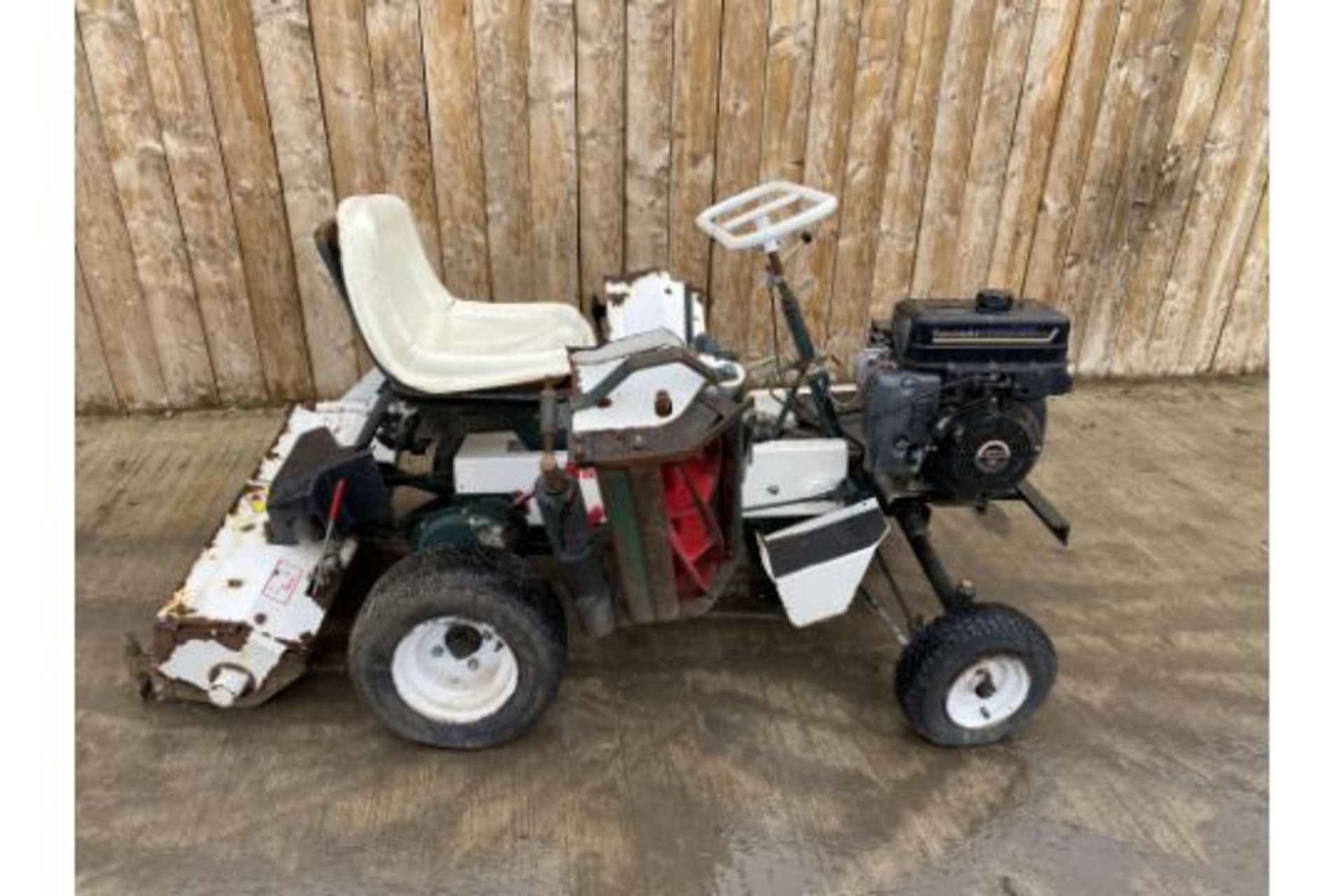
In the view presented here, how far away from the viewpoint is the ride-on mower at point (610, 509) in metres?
2.08

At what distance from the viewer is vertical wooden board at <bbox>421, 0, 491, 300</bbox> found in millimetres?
3322

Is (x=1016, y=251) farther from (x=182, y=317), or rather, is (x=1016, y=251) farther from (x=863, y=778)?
(x=182, y=317)

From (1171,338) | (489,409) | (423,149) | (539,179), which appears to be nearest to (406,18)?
(423,149)

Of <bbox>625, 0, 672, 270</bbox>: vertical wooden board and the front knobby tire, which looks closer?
the front knobby tire

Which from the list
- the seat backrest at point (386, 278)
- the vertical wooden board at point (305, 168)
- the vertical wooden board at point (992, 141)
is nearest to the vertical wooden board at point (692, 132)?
the vertical wooden board at point (992, 141)

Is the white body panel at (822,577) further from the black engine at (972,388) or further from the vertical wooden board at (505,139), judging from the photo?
the vertical wooden board at (505,139)

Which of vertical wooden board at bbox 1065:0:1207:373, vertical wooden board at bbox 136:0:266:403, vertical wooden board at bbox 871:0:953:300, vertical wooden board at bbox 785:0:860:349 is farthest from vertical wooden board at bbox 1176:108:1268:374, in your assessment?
vertical wooden board at bbox 136:0:266:403

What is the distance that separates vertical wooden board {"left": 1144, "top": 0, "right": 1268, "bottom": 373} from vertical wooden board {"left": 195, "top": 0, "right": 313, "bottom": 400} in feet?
12.1

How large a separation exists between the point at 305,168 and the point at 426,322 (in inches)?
47.5

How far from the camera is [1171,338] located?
4359 mm

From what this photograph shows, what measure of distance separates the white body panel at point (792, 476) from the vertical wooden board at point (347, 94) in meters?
2.00

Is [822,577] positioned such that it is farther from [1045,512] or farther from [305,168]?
[305,168]

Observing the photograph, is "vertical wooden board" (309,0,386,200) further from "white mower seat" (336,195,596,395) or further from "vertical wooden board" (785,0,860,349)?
"vertical wooden board" (785,0,860,349)

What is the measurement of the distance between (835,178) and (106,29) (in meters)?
2.62
